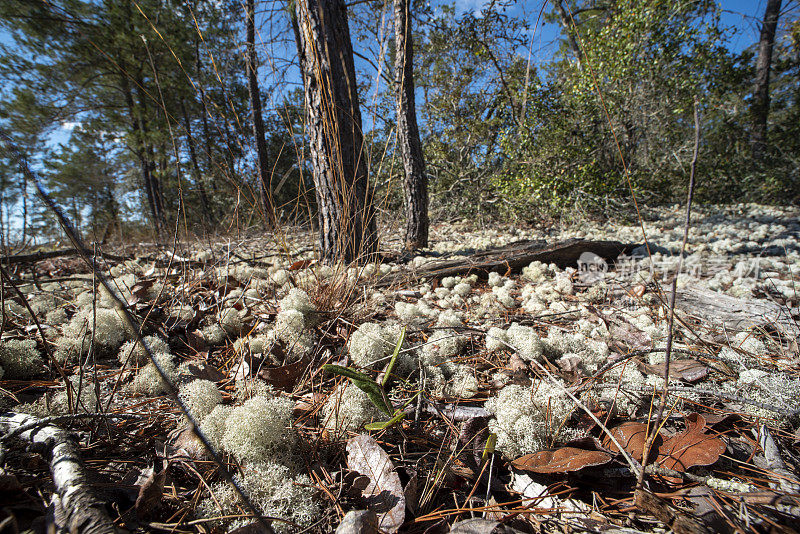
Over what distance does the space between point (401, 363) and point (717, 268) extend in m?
2.75

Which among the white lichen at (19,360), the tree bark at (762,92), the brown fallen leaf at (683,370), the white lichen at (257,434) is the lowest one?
the brown fallen leaf at (683,370)

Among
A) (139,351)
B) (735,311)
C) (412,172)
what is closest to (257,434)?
(139,351)

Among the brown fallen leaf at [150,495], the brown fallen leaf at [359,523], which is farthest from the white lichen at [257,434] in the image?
the brown fallen leaf at [359,523]

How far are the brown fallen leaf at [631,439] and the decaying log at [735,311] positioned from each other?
822mm

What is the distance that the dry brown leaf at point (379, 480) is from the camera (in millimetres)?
683

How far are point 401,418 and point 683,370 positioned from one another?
3.22ft

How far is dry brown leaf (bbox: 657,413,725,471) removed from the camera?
0.76 metres

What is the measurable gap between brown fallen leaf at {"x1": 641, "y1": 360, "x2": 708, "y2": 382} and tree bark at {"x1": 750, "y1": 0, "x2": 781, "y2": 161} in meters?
9.06

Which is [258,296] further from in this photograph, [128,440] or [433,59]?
[433,59]

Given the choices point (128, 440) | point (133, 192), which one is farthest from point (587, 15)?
point (133, 192)

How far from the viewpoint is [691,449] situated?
2.61ft

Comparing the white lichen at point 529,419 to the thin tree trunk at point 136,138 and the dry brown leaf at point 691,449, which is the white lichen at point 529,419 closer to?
the dry brown leaf at point 691,449

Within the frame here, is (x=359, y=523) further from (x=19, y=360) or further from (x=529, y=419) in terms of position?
(x=19, y=360)

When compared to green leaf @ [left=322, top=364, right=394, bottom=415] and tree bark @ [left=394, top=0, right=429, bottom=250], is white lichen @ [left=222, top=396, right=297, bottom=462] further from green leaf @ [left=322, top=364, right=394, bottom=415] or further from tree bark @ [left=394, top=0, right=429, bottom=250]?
tree bark @ [left=394, top=0, right=429, bottom=250]
